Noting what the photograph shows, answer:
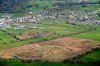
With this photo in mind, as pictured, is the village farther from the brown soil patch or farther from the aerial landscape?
the brown soil patch

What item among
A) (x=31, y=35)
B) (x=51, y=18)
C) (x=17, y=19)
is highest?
(x=31, y=35)

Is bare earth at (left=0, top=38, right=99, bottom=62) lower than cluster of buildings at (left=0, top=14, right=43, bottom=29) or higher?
higher

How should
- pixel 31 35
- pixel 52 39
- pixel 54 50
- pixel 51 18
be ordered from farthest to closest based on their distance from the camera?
pixel 51 18 < pixel 31 35 < pixel 52 39 < pixel 54 50

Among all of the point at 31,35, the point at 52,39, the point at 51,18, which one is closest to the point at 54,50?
the point at 52,39

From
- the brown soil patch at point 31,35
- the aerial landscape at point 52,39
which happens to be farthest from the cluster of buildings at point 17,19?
the brown soil patch at point 31,35

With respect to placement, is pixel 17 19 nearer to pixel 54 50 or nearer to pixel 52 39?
pixel 52 39

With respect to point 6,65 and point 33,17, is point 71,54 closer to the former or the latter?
point 6,65

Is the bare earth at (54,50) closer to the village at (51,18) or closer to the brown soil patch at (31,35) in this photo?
the brown soil patch at (31,35)

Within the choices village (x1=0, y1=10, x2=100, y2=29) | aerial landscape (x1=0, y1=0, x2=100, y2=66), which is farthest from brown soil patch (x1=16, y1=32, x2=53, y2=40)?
village (x1=0, y1=10, x2=100, y2=29)
